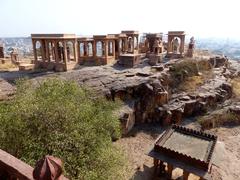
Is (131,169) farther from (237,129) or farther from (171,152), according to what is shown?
(237,129)

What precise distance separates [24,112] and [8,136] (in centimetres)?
140

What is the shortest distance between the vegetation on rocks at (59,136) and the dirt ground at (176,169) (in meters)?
7.20

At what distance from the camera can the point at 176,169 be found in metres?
20.0

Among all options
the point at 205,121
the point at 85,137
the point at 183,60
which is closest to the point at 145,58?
the point at 183,60

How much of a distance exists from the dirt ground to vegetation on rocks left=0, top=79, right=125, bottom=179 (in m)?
7.20

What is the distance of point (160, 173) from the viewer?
744 inches

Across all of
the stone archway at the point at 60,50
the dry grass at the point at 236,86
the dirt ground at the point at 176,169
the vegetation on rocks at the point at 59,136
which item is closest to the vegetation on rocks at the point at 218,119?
the dirt ground at the point at 176,169

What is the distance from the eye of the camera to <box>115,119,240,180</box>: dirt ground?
62.4 feet

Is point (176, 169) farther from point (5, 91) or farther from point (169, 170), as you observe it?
point (5, 91)

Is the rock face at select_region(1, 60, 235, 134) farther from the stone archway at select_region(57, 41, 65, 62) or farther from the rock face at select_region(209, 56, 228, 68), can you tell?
the rock face at select_region(209, 56, 228, 68)

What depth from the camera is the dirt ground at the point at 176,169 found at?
1902 cm

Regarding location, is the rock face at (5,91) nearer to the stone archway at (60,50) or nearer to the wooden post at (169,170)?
the stone archway at (60,50)

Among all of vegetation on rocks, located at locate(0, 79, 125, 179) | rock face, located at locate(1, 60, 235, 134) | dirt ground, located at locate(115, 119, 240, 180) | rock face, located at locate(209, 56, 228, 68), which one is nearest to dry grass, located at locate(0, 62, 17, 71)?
rock face, located at locate(1, 60, 235, 134)

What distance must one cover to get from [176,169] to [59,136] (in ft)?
42.7
